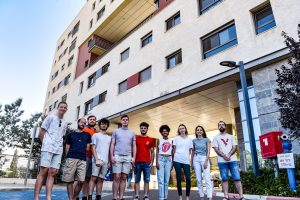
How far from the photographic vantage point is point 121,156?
5328 mm

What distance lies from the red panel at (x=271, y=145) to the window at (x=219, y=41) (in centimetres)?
483

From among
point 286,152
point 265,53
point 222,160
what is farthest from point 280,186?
point 265,53

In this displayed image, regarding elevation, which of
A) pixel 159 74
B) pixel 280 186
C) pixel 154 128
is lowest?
pixel 280 186

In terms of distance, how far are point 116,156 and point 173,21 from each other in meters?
11.5

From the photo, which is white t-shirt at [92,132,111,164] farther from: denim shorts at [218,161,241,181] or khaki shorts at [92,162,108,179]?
denim shorts at [218,161,241,181]

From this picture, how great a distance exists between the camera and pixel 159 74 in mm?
13984

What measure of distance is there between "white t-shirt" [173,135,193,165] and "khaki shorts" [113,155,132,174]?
1.20 meters

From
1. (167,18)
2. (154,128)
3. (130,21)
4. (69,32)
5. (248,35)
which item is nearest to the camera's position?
(248,35)

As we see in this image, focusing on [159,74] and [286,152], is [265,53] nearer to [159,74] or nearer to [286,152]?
[286,152]

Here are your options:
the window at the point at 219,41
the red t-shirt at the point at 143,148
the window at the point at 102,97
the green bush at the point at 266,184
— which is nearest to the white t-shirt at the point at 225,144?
the red t-shirt at the point at 143,148

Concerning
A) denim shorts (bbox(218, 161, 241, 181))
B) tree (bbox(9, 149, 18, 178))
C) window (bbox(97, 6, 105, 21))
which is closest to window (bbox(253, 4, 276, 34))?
denim shorts (bbox(218, 161, 241, 181))

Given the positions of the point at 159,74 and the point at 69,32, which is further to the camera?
the point at 69,32

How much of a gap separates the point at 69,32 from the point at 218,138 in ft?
100

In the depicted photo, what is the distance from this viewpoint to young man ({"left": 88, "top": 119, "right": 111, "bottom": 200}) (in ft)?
17.3
